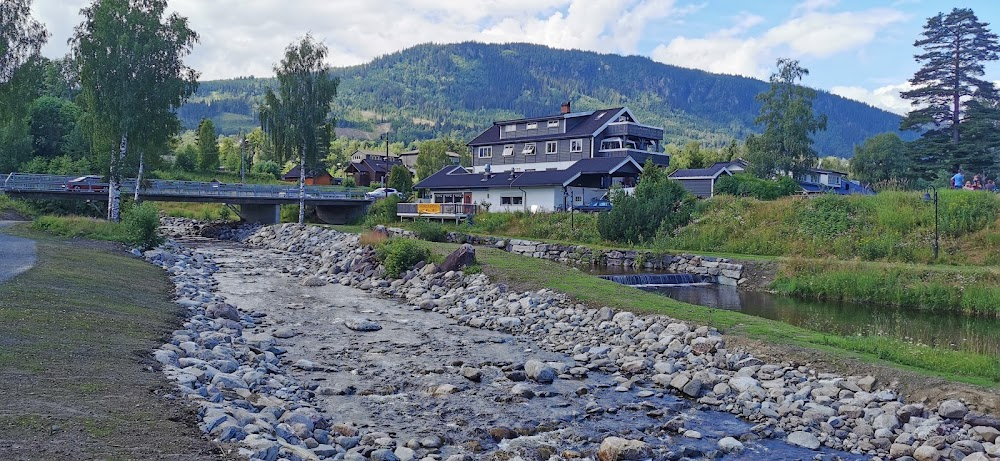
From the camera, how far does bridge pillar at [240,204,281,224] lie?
193 ft

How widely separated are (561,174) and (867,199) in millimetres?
24435

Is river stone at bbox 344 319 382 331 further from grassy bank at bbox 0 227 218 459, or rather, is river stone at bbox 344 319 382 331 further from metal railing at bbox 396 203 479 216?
metal railing at bbox 396 203 479 216

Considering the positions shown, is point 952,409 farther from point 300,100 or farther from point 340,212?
point 340,212

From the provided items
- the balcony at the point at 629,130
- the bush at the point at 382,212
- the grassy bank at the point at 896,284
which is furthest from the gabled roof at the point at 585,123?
the grassy bank at the point at 896,284

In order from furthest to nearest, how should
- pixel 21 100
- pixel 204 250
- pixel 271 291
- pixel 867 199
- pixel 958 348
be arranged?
pixel 204 250, pixel 867 199, pixel 21 100, pixel 271 291, pixel 958 348

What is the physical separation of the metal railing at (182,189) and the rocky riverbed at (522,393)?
31.2 meters

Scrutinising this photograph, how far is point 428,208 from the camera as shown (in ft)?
182

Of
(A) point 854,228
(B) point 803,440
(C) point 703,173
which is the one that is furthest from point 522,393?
(C) point 703,173

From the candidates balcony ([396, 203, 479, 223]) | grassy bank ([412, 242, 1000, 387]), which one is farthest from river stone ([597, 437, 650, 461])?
balcony ([396, 203, 479, 223])

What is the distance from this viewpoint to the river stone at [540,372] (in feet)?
44.8

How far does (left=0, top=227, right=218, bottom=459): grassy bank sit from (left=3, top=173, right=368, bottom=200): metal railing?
32.7 metres

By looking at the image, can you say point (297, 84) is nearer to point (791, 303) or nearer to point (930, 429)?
point (791, 303)

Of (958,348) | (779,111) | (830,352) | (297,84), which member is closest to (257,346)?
(830,352)

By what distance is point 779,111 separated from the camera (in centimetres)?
6334
